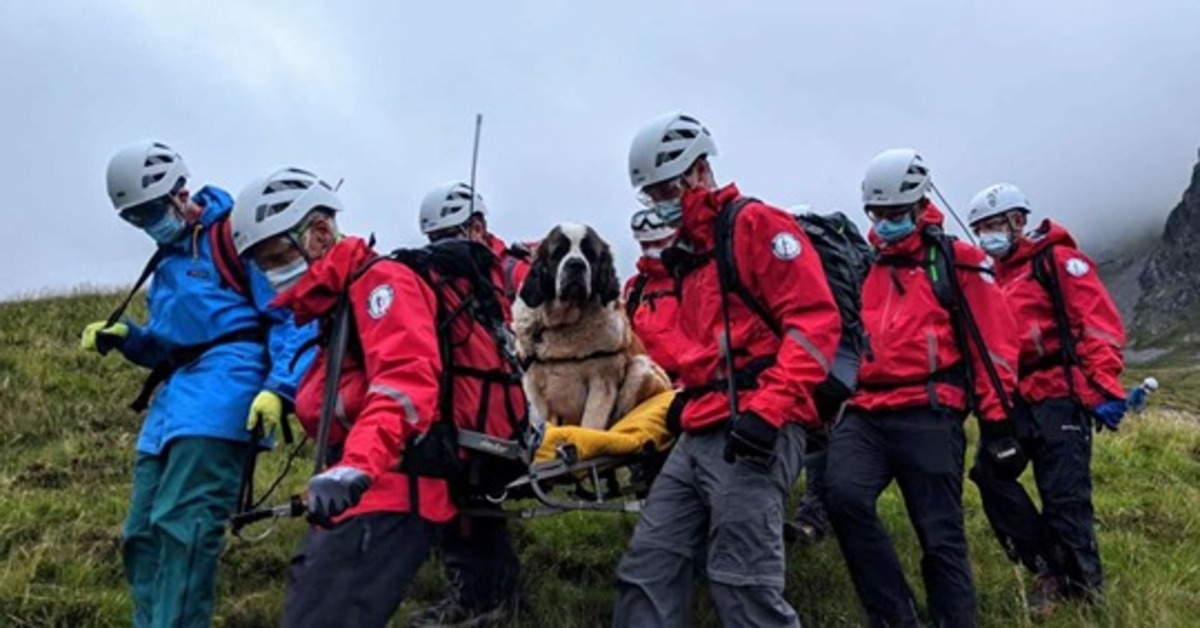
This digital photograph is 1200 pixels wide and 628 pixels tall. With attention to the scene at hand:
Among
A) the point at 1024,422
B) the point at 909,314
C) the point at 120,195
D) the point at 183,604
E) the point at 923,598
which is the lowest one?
the point at 923,598

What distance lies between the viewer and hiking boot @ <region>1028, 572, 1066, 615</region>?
23.6 feet

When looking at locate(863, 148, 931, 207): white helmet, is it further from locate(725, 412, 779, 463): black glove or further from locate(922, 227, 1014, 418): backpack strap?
locate(725, 412, 779, 463): black glove

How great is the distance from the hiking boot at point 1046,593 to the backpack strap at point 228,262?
17.1 ft

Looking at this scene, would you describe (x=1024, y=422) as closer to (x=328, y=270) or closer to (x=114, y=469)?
(x=328, y=270)

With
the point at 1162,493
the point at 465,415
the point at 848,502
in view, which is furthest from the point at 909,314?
the point at 1162,493

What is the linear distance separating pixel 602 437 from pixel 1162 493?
746 centimetres

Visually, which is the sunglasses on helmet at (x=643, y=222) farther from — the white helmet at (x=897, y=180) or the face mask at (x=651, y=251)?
the white helmet at (x=897, y=180)

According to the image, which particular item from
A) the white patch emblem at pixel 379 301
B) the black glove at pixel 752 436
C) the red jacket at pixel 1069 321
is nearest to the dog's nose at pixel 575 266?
the black glove at pixel 752 436

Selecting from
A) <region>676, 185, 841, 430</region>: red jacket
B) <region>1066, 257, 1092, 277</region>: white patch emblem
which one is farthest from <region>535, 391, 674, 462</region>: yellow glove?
<region>1066, 257, 1092, 277</region>: white patch emblem

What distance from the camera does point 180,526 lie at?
5184 mm

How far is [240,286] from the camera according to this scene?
5.64 meters

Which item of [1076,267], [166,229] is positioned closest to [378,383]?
[166,229]

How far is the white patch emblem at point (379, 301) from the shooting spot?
4.21m

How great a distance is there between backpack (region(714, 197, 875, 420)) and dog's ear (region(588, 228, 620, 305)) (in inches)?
85.3
